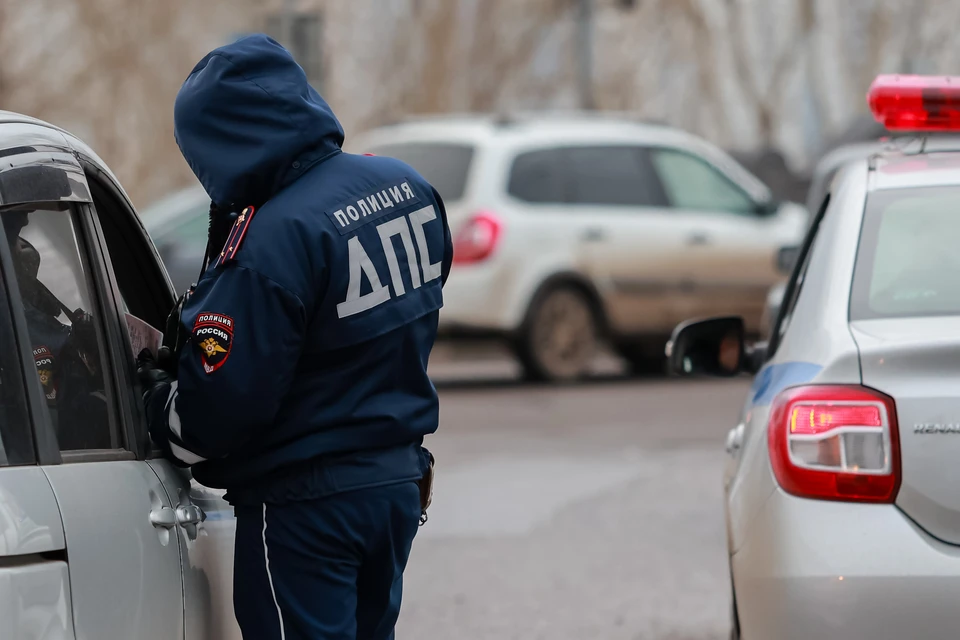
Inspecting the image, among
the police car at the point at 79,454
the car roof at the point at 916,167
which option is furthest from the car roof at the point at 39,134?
the car roof at the point at 916,167

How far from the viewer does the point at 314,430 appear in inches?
117

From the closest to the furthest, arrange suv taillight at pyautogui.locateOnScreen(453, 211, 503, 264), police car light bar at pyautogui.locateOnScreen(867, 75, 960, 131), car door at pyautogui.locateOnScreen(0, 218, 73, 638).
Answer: car door at pyautogui.locateOnScreen(0, 218, 73, 638)
police car light bar at pyautogui.locateOnScreen(867, 75, 960, 131)
suv taillight at pyautogui.locateOnScreen(453, 211, 503, 264)

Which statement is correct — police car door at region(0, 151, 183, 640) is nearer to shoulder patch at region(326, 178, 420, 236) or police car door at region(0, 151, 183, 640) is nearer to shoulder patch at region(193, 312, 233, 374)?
shoulder patch at region(193, 312, 233, 374)

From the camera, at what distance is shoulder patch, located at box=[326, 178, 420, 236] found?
9.83 ft

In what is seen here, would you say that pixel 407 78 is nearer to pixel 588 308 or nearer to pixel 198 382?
pixel 588 308

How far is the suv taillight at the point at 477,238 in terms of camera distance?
42.0ft

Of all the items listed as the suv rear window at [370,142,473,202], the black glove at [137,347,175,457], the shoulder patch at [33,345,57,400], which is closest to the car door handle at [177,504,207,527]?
the black glove at [137,347,175,457]

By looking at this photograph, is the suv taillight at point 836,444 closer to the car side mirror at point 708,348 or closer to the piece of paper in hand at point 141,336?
the car side mirror at point 708,348

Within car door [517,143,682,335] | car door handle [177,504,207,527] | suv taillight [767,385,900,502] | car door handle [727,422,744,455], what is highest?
car door handle [177,504,207,527]

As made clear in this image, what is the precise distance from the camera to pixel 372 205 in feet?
10.1

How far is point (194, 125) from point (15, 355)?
68 cm

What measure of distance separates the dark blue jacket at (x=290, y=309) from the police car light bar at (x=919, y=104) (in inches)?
60.4

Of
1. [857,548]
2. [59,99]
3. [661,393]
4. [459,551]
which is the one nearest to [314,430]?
[857,548]

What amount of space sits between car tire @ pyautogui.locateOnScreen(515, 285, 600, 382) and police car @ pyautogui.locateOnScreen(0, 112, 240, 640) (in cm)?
1009
